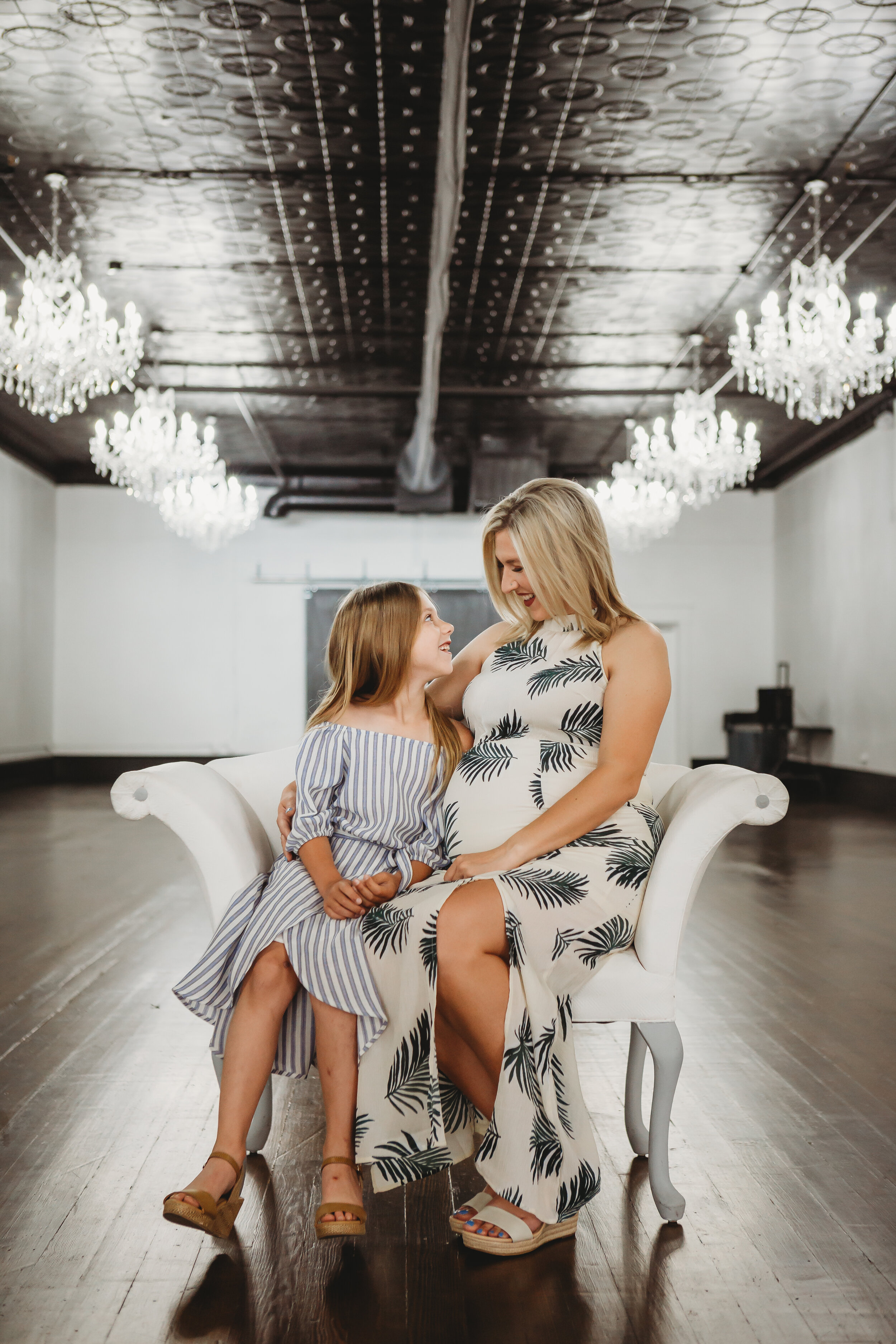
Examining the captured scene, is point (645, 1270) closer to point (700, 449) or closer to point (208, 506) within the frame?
point (700, 449)

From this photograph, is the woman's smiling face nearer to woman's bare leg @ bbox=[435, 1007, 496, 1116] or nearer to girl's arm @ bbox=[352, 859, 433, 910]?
girl's arm @ bbox=[352, 859, 433, 910]

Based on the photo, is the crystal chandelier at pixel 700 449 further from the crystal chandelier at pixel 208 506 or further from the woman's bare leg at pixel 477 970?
the woman's bare leg at pixel 477 970

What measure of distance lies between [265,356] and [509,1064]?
7186mm

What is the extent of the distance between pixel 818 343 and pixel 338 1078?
14.7ft

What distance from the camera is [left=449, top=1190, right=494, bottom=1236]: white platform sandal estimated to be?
1705mm

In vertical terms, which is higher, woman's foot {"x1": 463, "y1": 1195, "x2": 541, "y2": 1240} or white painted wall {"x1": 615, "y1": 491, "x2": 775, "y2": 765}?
white painted wall {"x1": 615, "y1": 491, "x2": 775, "y2": 765}

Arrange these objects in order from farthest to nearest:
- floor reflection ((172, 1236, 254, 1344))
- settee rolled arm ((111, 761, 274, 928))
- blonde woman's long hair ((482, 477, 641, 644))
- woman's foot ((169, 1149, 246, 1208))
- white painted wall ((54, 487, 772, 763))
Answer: white painted wall ((54, 487, 772, 763)) → blonde woman's long hair ((482, 477, 641, 644)) → settee rolled arm ((111, 761, 274, 928)) → woman's foot ((169, 1149, 246, 1208)) → floor reflection ((172, 1236, 254, 1344))

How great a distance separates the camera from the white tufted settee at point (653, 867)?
185cm

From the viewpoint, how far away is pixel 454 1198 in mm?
1927

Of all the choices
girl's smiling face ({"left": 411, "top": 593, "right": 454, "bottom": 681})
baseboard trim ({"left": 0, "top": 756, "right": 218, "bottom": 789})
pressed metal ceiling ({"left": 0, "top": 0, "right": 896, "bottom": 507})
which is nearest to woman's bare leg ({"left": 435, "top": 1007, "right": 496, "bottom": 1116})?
girl's smiling face ({"left": 411, "top": 593, "right": 454, "bottom": 681})

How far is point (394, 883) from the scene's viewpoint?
72.1 inches

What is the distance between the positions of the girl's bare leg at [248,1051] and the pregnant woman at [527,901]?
15cm

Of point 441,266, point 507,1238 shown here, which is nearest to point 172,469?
point 441,266

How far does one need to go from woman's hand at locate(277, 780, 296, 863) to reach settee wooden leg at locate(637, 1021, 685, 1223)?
71cm
